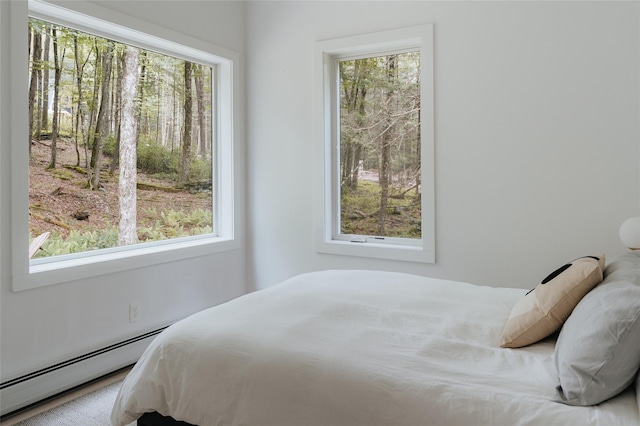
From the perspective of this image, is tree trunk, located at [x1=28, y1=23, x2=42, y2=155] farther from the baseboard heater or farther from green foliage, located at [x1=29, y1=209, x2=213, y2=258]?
the baseboard heater

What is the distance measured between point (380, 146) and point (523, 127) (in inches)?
41.9

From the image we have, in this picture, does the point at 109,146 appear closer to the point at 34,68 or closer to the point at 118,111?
the point at 118,111

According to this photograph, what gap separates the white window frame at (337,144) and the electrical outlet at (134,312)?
139 cm

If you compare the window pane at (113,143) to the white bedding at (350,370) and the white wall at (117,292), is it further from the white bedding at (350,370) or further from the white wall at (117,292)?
the white bedding at (350,370)

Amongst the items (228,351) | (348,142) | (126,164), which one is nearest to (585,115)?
(348,142)

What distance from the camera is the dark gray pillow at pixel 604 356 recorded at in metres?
1.17

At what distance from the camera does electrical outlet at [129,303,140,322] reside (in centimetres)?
292

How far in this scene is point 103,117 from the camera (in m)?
2.95

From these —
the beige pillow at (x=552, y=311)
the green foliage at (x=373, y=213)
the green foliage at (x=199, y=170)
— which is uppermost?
the green foliage at (x=199, y=170)

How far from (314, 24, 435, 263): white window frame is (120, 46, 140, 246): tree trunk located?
1.34 metres

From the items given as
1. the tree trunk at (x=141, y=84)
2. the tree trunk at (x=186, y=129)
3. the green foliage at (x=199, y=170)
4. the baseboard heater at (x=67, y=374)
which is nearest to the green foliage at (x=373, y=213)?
the green foliage at (x=199, y=170)

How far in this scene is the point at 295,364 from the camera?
1432 millimetres

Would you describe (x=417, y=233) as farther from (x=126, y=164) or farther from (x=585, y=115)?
(x=126, y=164)

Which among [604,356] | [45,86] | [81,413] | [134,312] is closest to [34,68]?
[45,86]
